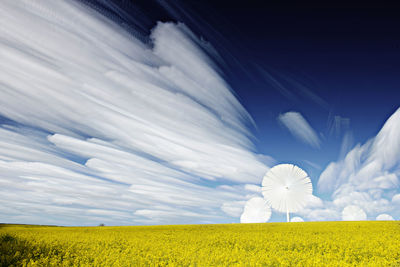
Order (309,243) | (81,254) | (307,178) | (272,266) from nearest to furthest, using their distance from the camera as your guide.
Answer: (272,266), (81,254), (309,243), (307,178)

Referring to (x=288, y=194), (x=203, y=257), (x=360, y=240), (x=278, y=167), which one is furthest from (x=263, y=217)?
(x=203, y=257)

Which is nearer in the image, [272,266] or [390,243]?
[272,266]

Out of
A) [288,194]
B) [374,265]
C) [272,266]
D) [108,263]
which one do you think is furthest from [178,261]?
[288,194]

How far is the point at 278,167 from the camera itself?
60.7 meters

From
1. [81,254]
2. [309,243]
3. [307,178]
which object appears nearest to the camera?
[81,254]

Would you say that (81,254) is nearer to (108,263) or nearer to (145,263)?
(108,263)

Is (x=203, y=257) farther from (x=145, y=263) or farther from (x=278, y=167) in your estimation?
(x=278, y=167)

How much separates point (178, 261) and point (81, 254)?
27.6 feet

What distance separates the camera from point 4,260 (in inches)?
636

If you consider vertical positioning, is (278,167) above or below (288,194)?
above

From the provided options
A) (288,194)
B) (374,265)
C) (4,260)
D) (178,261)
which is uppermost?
(288,194)

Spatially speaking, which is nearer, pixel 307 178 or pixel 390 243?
pixel 390 243

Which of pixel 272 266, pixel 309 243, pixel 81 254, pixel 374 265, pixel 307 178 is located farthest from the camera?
pixel 307 178

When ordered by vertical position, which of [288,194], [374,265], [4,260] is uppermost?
[288,194]
